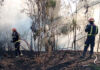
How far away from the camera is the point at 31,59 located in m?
10.4

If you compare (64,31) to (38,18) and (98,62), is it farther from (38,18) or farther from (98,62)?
(98,62)

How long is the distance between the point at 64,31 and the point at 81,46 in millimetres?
2745

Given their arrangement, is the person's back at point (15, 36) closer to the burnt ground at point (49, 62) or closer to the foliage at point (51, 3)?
the burnt ground at point (49, 62)

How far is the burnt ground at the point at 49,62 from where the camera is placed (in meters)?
8.91

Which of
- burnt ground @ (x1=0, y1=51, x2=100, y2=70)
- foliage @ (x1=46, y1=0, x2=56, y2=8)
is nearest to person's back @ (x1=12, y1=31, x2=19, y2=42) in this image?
burnt ground @ (x1=0, y1=51, x2=100, y2=70)

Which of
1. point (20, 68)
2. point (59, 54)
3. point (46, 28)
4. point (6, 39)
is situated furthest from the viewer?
point (6, 39)

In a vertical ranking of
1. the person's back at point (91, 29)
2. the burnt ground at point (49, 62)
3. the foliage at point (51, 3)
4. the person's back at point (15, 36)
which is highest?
the foliage at point (51, 3)

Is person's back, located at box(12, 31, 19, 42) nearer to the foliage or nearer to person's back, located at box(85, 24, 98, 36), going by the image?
the foliage

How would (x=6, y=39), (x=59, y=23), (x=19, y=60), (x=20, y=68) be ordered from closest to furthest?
(x=20, y=68) < (x=19, y=60) < (x=59, y=23) < (x=6, y=39)

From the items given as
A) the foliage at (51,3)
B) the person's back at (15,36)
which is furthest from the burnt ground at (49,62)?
the foliage at (51,3)

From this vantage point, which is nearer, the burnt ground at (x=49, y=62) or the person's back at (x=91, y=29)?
the burnt ground at (x=49, y=62)

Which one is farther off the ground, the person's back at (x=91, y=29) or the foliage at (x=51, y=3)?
the foliage at (x=51, y=3)

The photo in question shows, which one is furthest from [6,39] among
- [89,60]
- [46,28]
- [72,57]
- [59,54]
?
[89,60]

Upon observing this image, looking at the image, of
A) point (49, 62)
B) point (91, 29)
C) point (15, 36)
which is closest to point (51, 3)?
point (15, 36)
